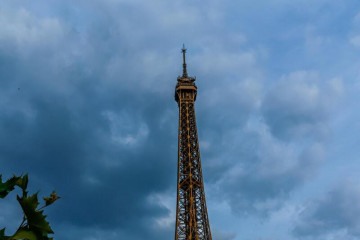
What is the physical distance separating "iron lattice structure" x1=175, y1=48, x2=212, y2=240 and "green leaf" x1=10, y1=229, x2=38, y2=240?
5530cm

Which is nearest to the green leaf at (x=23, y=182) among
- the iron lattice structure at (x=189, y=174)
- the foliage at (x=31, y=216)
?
the foliage at (x=31, y=216)

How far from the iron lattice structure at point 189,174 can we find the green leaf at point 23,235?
55297 mm

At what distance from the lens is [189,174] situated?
203ft

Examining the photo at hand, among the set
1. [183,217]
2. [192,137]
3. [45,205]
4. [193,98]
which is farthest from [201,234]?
[45,205]

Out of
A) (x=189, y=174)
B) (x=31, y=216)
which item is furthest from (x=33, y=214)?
(x=189, y=174)

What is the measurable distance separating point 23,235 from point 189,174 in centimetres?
5834

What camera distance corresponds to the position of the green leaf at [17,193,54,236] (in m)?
4.02

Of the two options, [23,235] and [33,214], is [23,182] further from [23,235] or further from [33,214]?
[23,235]

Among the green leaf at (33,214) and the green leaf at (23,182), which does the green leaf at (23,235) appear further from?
the green leaf at (23,182)

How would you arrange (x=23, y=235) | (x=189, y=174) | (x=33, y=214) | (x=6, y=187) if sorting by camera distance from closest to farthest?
(x=23, y=235) → (x=33, y=214) → (x=6, y=187) → (x=189, y=174)

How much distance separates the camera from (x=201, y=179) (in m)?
62.1

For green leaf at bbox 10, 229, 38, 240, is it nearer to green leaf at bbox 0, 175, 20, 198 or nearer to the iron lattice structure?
green leaf at bbox 0, 175, 20, 198

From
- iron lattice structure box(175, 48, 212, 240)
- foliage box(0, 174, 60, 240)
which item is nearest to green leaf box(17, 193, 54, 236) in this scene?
foliage box(0, 174, 60, 240)

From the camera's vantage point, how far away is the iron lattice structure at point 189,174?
2318 inches
